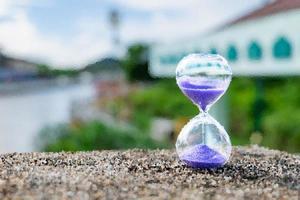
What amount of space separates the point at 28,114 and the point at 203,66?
908 inches

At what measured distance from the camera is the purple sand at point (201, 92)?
3.23 meters

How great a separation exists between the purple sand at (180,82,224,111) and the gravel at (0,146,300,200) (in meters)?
0.30

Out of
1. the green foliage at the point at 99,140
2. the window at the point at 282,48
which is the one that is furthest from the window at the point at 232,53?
the green foliage at the point at 99,140

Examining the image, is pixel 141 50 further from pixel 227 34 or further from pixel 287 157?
pixel 287 157

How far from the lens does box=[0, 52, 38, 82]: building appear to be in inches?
1388

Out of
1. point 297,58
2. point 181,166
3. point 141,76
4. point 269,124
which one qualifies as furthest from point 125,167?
point 141,76

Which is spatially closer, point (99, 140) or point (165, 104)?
point (99, 140)

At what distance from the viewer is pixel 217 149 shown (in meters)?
3.31

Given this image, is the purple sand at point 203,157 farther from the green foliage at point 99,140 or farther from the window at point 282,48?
the window at point 282,48

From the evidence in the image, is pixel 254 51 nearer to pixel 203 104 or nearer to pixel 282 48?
pixel 282 48

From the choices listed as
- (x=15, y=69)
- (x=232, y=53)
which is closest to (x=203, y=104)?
(x=232, y=53)

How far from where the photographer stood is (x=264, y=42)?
12664mm

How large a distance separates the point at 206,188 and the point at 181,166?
51 cm

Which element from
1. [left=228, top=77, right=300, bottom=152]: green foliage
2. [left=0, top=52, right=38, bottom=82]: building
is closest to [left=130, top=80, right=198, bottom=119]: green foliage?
[left=228, top=77, right=300, bottom=152]: green foliage
